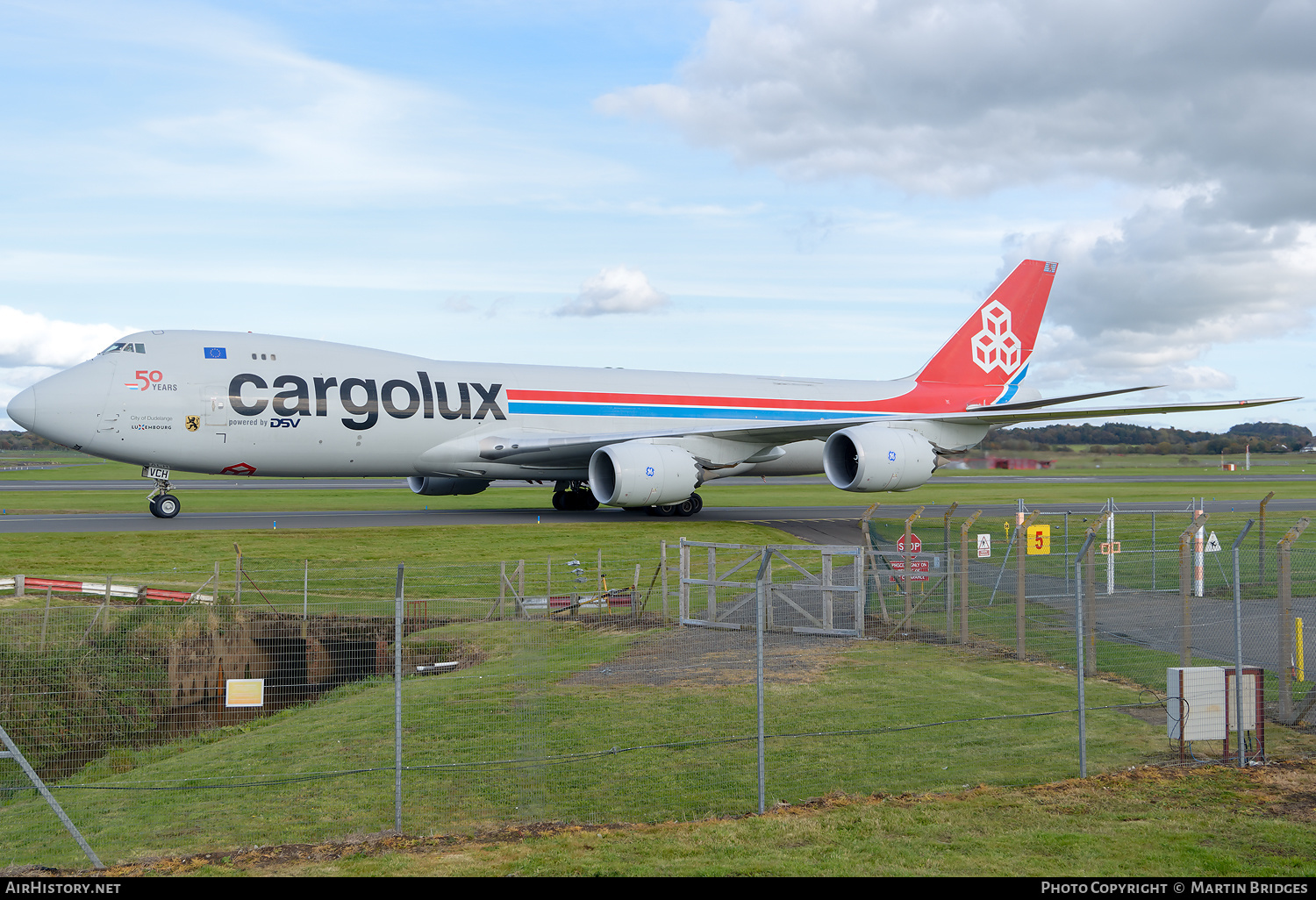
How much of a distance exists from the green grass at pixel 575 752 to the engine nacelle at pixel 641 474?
49.6 ft

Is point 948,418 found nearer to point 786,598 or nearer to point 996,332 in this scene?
point 996,332

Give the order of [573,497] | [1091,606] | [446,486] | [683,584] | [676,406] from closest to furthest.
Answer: [1091,606] < [683,584] < [446,486] < [676,406] < [573,497]

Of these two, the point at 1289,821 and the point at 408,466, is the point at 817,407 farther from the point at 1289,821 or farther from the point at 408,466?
the point at 1289,821

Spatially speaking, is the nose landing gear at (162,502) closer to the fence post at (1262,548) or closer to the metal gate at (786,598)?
the metal gate at (786,598)

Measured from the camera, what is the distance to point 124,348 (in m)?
26.2

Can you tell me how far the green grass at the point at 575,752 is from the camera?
8.31 metres

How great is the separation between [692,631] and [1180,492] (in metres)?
45.7

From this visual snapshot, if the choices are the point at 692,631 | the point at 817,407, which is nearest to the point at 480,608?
the point at 692,631

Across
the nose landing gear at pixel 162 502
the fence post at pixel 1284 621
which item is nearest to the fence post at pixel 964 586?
the fence post at pixel 1284 621

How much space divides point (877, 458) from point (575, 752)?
70.1 feet

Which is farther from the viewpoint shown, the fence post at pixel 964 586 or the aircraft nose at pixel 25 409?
the aircraft nose at pixel 25 409

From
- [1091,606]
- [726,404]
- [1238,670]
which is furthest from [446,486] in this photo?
[1238,670]

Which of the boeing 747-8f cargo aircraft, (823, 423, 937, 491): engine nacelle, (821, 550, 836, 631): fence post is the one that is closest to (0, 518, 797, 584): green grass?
the boeing 747-8f cargo aircraft

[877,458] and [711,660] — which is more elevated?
[877,458]
